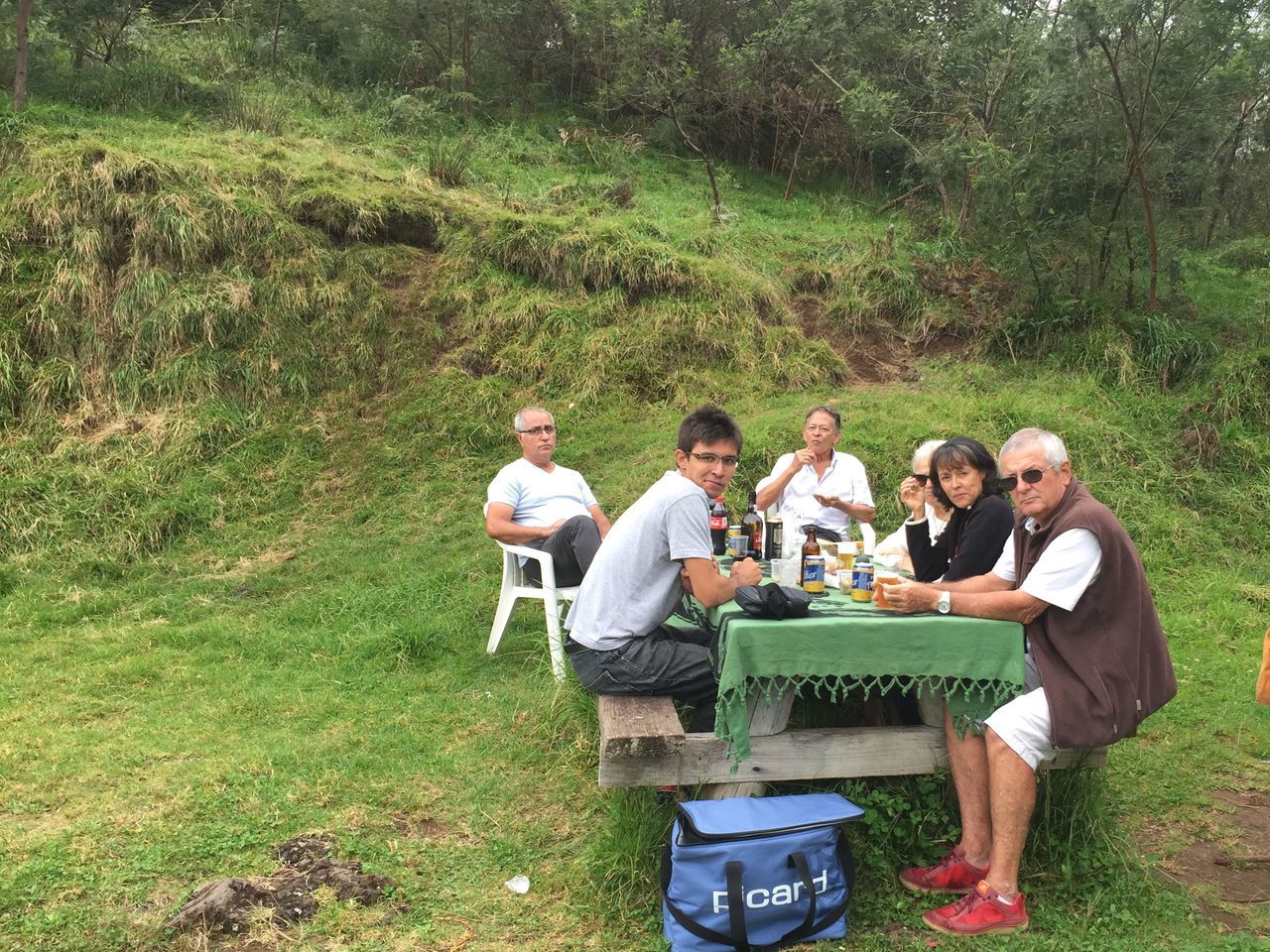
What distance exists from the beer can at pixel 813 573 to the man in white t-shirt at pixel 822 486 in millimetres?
1835

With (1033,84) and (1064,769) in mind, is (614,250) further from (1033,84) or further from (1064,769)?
(1064,769)

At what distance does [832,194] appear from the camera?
13250 millimetres

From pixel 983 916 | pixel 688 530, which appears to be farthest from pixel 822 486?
pixel 983 916

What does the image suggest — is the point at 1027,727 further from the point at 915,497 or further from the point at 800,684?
the point at 915,497

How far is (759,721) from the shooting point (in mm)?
3141

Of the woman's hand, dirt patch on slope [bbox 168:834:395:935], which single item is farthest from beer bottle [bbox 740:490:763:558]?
dirt patch on slope [bbox 168:834:395:935]

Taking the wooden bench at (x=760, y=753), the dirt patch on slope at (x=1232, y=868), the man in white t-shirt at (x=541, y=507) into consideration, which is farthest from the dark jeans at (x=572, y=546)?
the dirt patch on slope at (x=1232, y=868)

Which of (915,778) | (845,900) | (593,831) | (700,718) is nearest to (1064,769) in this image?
(915,778)

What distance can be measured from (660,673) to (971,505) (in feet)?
4.24

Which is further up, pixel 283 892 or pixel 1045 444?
pixel 1045 444

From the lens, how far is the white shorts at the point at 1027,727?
9.49 feet

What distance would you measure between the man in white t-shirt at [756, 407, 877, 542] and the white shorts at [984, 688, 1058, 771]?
244 centimetres

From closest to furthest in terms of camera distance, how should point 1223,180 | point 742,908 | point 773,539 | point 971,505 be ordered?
1. point 742,908
2. point 971,505
3. point 773,539
4. point 1223,180

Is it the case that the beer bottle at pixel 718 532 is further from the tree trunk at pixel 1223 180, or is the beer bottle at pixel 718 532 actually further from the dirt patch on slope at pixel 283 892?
the tree trunk at pixel 1223 180
